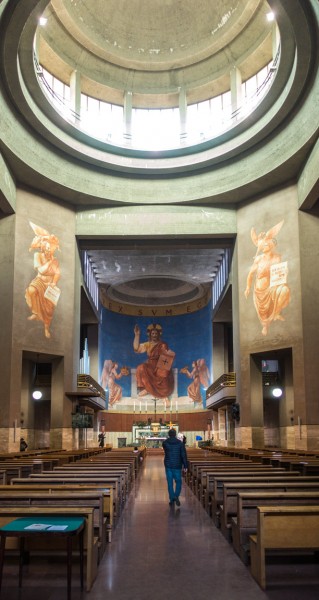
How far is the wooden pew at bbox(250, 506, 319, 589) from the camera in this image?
196 inches

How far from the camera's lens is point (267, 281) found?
24562mm

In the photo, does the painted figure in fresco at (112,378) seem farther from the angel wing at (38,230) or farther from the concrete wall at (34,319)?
the angel wing at (38,230)

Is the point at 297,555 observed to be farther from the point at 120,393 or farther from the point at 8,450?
the point at 120,393

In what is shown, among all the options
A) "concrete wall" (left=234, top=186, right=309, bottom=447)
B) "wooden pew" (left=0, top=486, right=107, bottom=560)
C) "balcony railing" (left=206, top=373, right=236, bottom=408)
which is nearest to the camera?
"wooden pew" (left=0, top=486, right=107, bottom=560)

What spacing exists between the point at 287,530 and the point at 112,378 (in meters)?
40.5

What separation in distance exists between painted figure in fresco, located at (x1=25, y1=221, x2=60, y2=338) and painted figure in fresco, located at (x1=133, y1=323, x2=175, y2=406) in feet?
71.2

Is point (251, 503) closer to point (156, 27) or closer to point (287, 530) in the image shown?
point (287, 530)

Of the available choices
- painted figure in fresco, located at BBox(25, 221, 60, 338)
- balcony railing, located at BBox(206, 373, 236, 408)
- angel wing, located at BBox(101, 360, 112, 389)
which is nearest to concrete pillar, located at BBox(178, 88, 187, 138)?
painted figure in fresco, located at BBox(25, 221, 60, 338)

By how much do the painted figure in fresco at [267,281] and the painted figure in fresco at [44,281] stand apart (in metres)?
8.83

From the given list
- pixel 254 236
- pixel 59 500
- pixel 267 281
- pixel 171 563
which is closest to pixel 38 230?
pixel 254 236

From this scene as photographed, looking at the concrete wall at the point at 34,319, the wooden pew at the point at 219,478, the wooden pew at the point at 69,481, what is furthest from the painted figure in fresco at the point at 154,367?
the wooden pew at the point at 69,481

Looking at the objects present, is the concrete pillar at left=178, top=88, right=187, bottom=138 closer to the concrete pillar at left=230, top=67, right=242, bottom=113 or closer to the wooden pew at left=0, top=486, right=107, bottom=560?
the concrete pillar at left=230, top=67, right=242, bottom=113

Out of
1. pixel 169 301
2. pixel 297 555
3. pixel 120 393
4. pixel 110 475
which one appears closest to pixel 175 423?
pixel 120 393

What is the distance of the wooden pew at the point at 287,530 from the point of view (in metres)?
4.97
